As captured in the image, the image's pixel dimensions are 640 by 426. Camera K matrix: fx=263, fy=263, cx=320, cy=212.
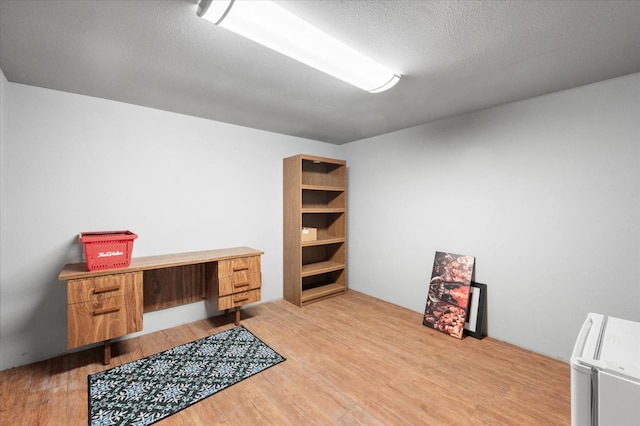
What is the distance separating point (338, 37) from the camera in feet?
5.08

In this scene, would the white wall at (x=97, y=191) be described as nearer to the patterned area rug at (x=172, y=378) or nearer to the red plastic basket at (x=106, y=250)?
the red plastic basket at (x=106, y=250)

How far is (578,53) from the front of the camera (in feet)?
5.58

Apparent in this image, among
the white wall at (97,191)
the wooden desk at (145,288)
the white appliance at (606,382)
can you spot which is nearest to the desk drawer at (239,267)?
the wooden desk at (145,288)

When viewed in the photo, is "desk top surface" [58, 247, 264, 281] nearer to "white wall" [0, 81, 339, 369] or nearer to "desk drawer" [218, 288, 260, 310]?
"white wall" [0, 81, 339, 369]

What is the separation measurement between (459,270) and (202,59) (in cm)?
307

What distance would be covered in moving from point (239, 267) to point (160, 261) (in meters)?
0.74

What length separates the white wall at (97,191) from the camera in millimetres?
2152

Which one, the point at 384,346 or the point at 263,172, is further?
the point at 263,172

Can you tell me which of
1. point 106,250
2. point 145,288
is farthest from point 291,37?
point 145,288

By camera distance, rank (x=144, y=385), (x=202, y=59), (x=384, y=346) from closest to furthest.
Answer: (x=202, y=59) → (x=144, y=385) → (x=384, y=346)

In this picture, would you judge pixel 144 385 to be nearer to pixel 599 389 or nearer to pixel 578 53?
pixel 599 389

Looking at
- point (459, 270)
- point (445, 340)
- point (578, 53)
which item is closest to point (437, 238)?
point (459, 270)

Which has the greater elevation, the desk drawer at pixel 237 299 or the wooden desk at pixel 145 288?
the wooden desk at pixel 145 288

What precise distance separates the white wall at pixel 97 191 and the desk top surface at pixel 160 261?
144 mm
